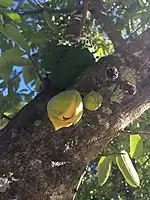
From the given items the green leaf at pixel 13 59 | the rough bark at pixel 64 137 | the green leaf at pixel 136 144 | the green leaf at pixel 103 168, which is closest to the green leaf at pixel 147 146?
the green leaf at pixel 136 144

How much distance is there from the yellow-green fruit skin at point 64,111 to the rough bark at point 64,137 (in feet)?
0.16

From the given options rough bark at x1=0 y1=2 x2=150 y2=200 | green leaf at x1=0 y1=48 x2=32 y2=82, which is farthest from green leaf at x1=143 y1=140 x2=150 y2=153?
green leaf at x1=0 y1=48 x2=32 y2=82

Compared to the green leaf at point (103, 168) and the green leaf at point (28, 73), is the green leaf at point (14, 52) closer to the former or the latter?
the green leaf at point (28, 73)

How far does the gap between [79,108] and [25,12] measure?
2.07ft

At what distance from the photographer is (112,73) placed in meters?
0.91

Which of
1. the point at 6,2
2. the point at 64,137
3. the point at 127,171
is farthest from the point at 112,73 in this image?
the point at 6,2

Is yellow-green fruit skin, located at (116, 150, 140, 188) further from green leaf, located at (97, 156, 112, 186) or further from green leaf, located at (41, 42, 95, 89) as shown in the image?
green leaf, located at (41, 42, 95, 89)

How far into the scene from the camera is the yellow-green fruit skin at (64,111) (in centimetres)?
83

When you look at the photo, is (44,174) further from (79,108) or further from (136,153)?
(136,153)

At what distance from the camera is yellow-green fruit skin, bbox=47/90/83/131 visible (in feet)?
2.72

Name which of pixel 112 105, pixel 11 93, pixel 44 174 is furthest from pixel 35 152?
pixel 11 93

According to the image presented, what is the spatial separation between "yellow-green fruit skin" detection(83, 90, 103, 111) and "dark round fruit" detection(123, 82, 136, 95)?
6 cm

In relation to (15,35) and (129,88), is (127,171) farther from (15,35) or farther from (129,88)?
(15,35)

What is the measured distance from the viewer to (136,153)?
3.97 feet
